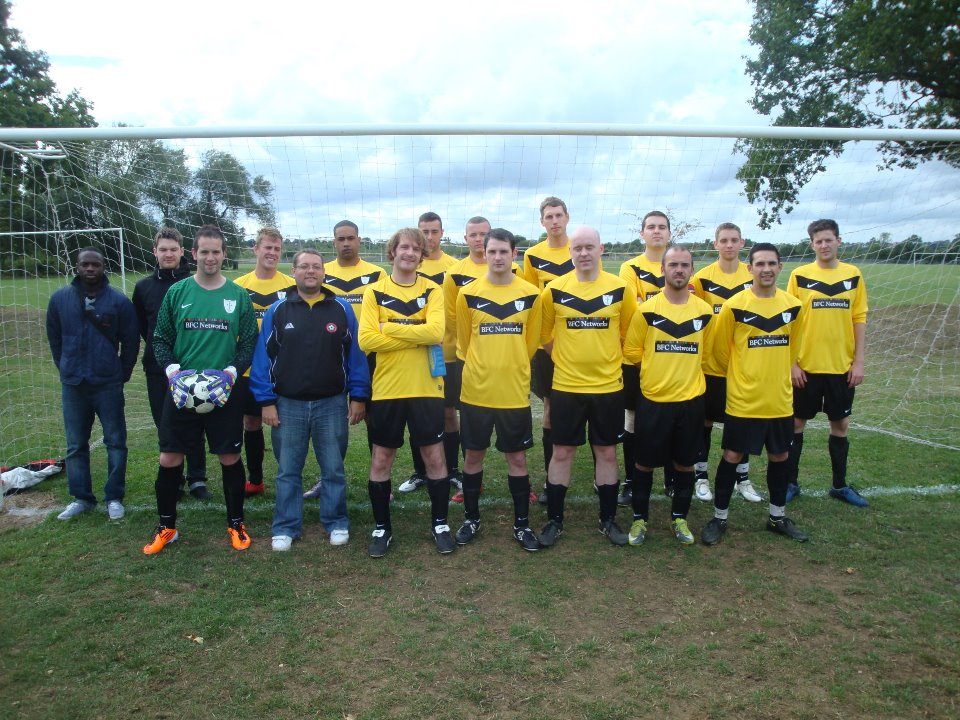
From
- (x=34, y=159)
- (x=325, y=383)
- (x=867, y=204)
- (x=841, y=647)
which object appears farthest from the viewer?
(x=867, y=204)

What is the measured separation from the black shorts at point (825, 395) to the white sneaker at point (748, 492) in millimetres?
692

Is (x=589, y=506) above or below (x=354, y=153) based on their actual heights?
below

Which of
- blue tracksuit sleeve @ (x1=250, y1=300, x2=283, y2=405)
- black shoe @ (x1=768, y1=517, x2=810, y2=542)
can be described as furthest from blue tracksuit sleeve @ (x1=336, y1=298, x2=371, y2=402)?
black shoe @ (x1=768, y1=517, x2=810, y2=542)

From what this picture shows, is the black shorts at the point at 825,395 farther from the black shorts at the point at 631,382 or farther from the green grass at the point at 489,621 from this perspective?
the black shorts at the point at 631,382

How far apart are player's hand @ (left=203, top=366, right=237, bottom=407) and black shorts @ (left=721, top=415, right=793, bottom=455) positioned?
3.26 metres

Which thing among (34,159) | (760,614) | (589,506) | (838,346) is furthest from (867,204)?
(34,159)

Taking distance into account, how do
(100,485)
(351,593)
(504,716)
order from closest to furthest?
(504,716) < (351,593) < (100,485)

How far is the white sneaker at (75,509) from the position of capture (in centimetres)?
460

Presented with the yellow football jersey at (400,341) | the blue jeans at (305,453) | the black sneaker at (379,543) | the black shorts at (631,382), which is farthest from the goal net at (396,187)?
the black sneaker at (379,543)

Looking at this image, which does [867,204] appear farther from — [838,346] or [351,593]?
[351,593]

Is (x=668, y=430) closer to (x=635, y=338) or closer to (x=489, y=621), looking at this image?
(x=635, y=338)

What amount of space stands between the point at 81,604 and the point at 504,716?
97.5 inches

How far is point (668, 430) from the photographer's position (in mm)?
3982

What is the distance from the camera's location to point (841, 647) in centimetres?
300
